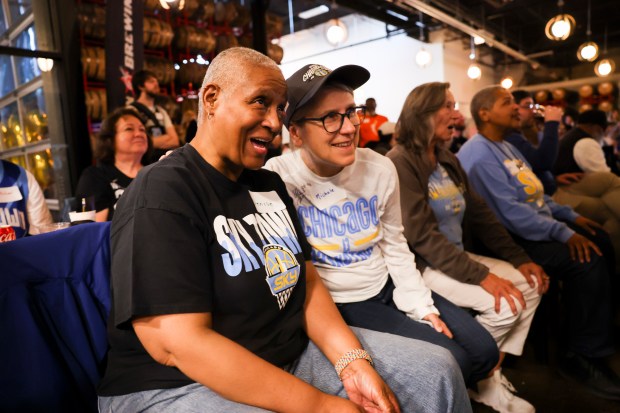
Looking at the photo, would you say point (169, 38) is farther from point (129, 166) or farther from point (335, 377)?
point (335, 377)

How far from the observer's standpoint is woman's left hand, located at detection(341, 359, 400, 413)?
3.60ft

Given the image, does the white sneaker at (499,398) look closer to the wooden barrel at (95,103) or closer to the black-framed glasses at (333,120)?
the black-framed glasses at (333,120)

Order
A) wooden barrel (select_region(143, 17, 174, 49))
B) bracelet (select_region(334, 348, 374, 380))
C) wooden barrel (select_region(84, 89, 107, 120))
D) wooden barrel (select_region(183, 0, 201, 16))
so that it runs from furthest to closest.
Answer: wooden barrel (select_region(183, 0, 201, 16)), wooden barrel (select_region(143, 17, 174, 49)), wooden barrel (select_region(84, 89, 107, 120)), bracelet (select_region(334, 348, 374, 380))

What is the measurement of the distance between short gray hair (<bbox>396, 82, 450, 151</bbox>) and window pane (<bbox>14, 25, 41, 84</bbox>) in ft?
12.6

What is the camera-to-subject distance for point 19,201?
231 cm

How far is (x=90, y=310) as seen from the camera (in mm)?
1193

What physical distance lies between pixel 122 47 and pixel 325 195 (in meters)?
3.57

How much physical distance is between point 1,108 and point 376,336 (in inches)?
225

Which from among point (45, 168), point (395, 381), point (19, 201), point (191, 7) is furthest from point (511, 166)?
point (191, 7)

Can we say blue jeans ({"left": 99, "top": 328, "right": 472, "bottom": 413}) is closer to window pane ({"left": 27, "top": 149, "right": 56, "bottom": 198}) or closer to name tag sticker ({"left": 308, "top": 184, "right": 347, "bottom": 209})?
name tag sticker ({"left": 308, "top": 184, "right": 347, "bottom": 209})

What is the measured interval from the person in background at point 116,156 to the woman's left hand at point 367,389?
202 centimetres

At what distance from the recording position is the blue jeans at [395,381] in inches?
38.5

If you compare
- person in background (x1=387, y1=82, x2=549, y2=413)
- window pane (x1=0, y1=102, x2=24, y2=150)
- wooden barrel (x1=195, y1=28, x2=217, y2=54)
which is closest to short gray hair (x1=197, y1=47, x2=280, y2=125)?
person in background (x1=387, y1=82, x2=549, y2=413)

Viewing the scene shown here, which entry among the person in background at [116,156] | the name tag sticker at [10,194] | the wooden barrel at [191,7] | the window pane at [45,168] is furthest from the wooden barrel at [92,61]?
the name tag sticker at [10,194]
